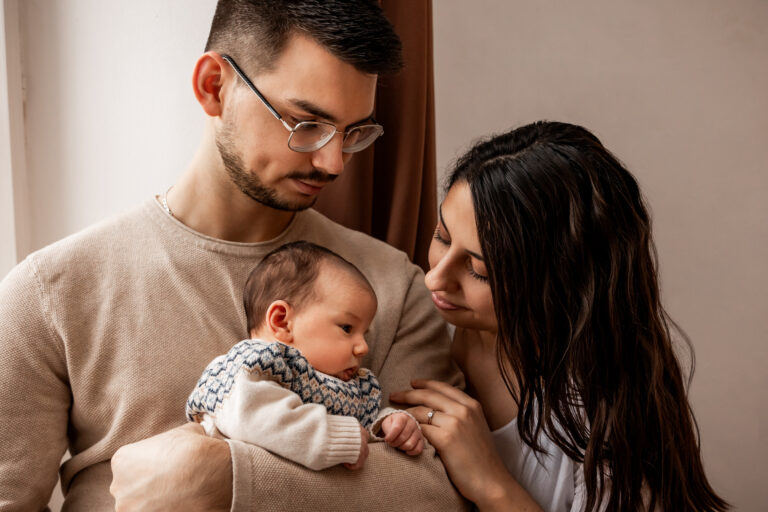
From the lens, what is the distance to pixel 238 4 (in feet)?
5.36

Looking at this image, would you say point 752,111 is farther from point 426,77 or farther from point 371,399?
point 371,399

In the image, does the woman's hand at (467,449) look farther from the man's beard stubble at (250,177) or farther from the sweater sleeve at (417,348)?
the man's beard stubble at (250,177)

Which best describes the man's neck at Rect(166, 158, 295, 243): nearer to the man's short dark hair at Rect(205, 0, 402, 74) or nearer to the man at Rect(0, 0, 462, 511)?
the man at Rect(0, 0, 462, 511)

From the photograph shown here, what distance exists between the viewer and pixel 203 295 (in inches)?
61.1

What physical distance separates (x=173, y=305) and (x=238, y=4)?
2.38ft

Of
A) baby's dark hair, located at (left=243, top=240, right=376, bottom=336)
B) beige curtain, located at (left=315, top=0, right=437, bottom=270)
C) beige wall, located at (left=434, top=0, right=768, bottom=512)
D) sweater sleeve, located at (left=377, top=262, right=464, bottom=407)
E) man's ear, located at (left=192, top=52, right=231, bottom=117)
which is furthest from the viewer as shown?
beige wall, located at (left=434, top=0, right=768, bottom=512)

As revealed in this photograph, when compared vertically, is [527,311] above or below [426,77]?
below

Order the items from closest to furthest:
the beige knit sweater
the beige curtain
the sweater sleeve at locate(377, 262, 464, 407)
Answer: the beige knit sweater, the sweater sleeve at locate(377, 262, 464, 407), the beige curtain

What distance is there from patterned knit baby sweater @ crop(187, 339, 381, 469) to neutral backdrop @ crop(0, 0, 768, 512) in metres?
0.88

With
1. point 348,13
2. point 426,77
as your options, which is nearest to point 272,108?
point 348,13

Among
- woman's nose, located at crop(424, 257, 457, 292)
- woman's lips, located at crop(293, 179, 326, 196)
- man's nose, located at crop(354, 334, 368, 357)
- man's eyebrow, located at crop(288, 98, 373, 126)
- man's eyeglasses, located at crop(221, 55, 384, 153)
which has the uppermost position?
man's eyebrow, located at crop(288, 98, 373, 126)

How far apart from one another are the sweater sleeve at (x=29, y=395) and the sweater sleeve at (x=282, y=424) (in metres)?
0.39

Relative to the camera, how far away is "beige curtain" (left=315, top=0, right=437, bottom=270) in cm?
213

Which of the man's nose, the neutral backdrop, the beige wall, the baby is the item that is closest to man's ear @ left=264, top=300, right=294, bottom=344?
the baby
